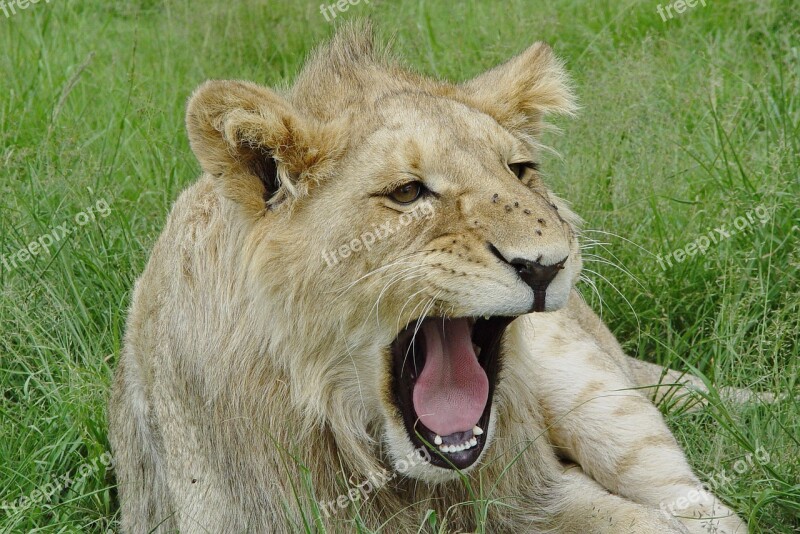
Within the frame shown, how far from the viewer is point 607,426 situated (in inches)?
167

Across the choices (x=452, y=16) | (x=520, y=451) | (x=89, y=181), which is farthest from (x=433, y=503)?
(x=452, y=16)

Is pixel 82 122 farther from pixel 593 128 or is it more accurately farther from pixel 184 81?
pixel 593 128

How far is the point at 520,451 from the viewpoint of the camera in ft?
12.3

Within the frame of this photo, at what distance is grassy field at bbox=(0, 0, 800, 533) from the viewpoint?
4.41 metres

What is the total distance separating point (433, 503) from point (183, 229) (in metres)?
1.17
